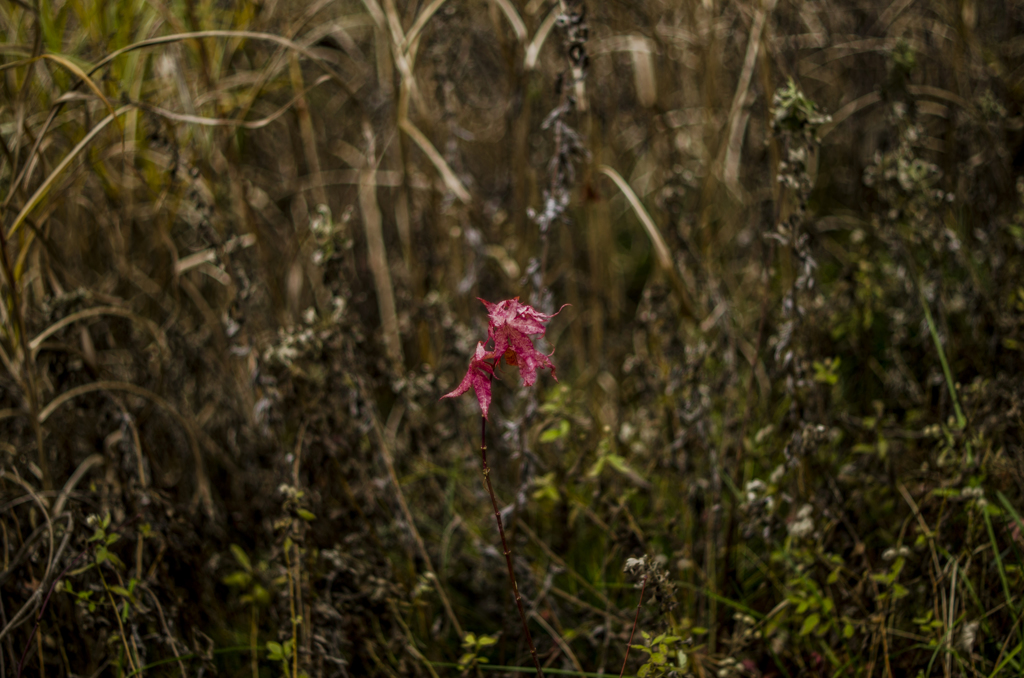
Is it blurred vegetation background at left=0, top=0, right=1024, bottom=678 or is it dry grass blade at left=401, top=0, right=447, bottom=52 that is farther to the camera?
dry grass blade at left=401, top=0, right=447, bottom=52

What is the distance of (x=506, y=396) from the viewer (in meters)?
1.95

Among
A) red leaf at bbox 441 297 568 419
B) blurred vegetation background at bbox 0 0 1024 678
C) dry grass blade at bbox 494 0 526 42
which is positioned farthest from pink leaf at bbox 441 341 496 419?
dry grass blade at bbox 494 0 526 42

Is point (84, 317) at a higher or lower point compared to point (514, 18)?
lower

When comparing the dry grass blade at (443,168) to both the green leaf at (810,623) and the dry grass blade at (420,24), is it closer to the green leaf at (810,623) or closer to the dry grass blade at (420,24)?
the dry grass blade at (420,24)

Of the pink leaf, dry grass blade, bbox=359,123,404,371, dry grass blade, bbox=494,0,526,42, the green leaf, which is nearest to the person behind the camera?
the pink leaf

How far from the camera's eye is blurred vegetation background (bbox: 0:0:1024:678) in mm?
1326

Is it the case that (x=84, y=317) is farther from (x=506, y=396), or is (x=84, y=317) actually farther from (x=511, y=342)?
(x=511, y=342)

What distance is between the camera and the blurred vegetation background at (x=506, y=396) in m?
1.33

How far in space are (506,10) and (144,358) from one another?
1.37m

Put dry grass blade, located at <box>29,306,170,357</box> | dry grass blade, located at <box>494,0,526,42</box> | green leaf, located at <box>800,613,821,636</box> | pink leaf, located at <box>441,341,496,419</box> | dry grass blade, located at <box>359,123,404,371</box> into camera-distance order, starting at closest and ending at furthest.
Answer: pink leaf, located at <box>441,341,496,419</box> < green leaf, located at <box>800,613,821,636</box> < dry grass blade, located at <box>29,306,170,357</box> < dry grass blade, located at <box>494,0,526,42</box> < dry grass blade, located at <box>359,123,404,371</box>

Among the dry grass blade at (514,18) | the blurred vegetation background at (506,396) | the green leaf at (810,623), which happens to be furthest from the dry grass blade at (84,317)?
the green leaf at (810,623)

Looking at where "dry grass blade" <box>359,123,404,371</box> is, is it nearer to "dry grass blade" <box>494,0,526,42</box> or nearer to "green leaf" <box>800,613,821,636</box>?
"dry grass blade" <box>494,0,526,42</box>

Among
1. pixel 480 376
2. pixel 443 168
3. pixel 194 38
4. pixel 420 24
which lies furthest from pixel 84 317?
pixel 480 376

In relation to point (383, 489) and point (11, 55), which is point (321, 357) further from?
point (11, 55)
